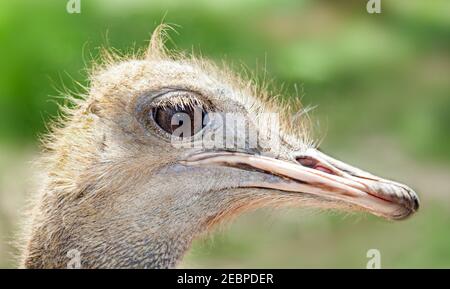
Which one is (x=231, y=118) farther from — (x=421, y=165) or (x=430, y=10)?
(x=430, y=10)

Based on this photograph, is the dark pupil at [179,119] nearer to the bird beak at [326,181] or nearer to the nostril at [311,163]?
the bird beak at [326,181]

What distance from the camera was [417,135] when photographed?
811 centimetres

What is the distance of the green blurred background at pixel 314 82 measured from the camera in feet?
21.8

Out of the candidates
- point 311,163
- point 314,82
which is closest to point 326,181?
point 311,163

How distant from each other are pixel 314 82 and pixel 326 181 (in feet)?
17.1

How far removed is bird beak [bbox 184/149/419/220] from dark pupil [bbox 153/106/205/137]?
0.09m

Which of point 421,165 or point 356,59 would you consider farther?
point 356,59

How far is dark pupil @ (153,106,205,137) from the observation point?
3.33 metres

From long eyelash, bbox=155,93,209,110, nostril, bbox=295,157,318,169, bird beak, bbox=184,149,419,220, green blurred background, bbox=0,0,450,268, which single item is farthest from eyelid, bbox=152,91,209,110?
green blurred background, bbox=0,0,450,268

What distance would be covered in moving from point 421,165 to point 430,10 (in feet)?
6.38

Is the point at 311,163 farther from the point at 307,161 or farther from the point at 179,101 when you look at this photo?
the point at 179,101

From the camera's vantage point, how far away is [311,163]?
3.35 metres

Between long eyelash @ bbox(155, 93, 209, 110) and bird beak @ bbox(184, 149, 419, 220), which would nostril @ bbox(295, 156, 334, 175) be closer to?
bird beak @ bbox(184, 149, 419, 220)

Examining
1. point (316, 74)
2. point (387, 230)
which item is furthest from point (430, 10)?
point (387, 230)
